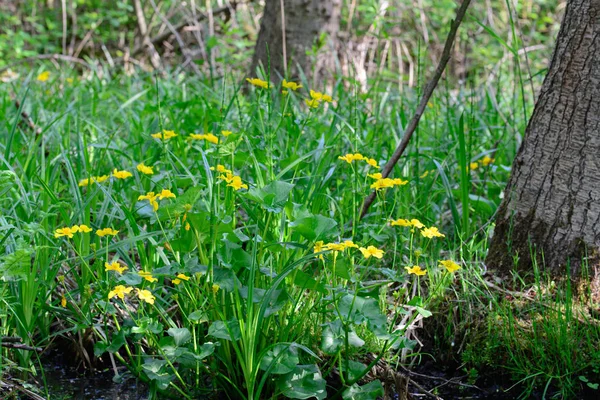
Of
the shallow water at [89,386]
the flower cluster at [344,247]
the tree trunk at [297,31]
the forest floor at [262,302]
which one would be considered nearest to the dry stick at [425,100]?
the forest floor at [262,302]

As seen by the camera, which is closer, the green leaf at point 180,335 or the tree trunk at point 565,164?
the green leaf at point 180,335

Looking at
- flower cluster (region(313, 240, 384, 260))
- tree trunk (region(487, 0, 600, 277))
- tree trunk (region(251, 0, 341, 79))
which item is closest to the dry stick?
tree trunk (region(487, 0, 600, 277))

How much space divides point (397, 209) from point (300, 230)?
909 millimetres

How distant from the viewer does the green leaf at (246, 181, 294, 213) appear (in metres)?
1.60

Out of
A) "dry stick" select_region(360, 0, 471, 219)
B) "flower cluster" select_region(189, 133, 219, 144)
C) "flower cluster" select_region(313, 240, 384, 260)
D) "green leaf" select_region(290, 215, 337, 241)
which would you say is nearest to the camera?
"flower cluster" select_region(313, 240, 384, 260)

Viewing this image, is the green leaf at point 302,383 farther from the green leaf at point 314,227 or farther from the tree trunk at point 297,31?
the tree trunk at point 297,31

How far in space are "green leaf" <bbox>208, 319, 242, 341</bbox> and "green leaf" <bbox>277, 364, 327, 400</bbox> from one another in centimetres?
15

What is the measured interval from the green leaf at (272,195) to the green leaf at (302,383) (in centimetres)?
37

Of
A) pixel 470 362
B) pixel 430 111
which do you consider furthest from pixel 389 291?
pixel 430 111

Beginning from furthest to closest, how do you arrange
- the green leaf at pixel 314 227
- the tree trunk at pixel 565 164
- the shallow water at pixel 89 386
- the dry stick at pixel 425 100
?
1. the dry stick at pixel 425 100
2. the tree trunk at pixel 565 164
3. the shallow water at pixel 89 386
4. the green leaf at pixel 314 227

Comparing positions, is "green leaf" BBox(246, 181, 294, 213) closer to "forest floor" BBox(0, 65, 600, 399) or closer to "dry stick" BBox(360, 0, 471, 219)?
"forest floor" BBox(0, 65, 600, 399)

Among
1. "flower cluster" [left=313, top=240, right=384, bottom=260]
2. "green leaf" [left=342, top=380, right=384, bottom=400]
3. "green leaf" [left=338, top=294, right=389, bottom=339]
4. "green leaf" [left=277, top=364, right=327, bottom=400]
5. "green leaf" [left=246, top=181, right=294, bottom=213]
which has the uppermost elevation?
"green leaf" [left=246, top=181, right=294, bottom=213]

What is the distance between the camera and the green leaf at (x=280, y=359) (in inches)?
61.0

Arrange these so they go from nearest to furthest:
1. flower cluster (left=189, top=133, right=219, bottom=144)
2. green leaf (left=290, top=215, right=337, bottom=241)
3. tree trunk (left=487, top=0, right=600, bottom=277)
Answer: green leaf (left=290, top=215, right=337, bottom=241) → tree trunk (left=487, top=0, right=600, bottom=277) → flower cluster (left=189, top=133, right=219, bottom=144)
